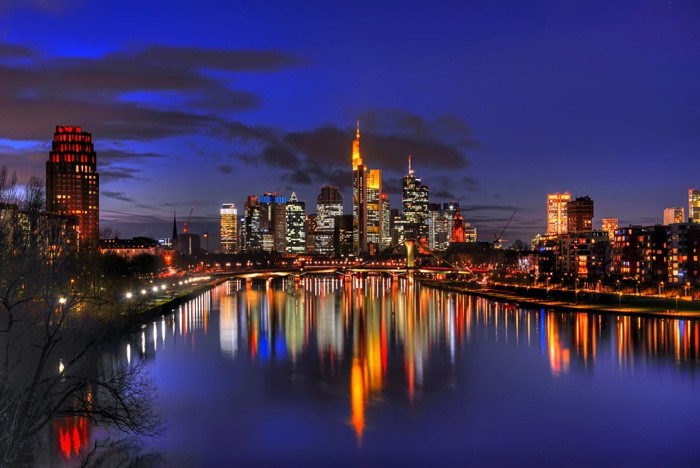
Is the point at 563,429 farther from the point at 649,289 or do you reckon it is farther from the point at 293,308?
the point at 649,289

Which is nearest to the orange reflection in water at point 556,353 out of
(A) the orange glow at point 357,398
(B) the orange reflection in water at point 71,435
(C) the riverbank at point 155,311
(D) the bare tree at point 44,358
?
(A) the orange glow at point 357,398

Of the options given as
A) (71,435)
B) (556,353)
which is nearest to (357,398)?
(71,435)

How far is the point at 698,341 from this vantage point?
31.3m

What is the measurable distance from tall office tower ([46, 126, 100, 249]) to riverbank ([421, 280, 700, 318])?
5334cm

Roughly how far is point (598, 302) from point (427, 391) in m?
32.8

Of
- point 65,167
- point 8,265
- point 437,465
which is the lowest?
point 437,465

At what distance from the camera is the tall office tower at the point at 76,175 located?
100 meters

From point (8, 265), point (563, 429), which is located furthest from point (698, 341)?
point (8, 265)

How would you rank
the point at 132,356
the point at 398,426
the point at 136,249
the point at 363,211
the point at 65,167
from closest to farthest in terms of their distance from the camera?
the point at 398,426 < the point at 132,356 < the point at 65,167 < the point at 136,249 < the point at 363,211

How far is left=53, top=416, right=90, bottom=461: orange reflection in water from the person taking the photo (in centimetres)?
1452

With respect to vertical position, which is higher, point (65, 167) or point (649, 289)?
point (65, 167)

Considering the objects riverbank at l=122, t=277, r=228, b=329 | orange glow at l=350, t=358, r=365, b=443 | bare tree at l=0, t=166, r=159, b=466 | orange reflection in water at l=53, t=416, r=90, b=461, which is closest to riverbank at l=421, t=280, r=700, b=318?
orange glow at l=350, t=358, r=365, b=443

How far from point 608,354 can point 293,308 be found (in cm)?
2650

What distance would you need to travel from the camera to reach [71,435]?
15477 mm
